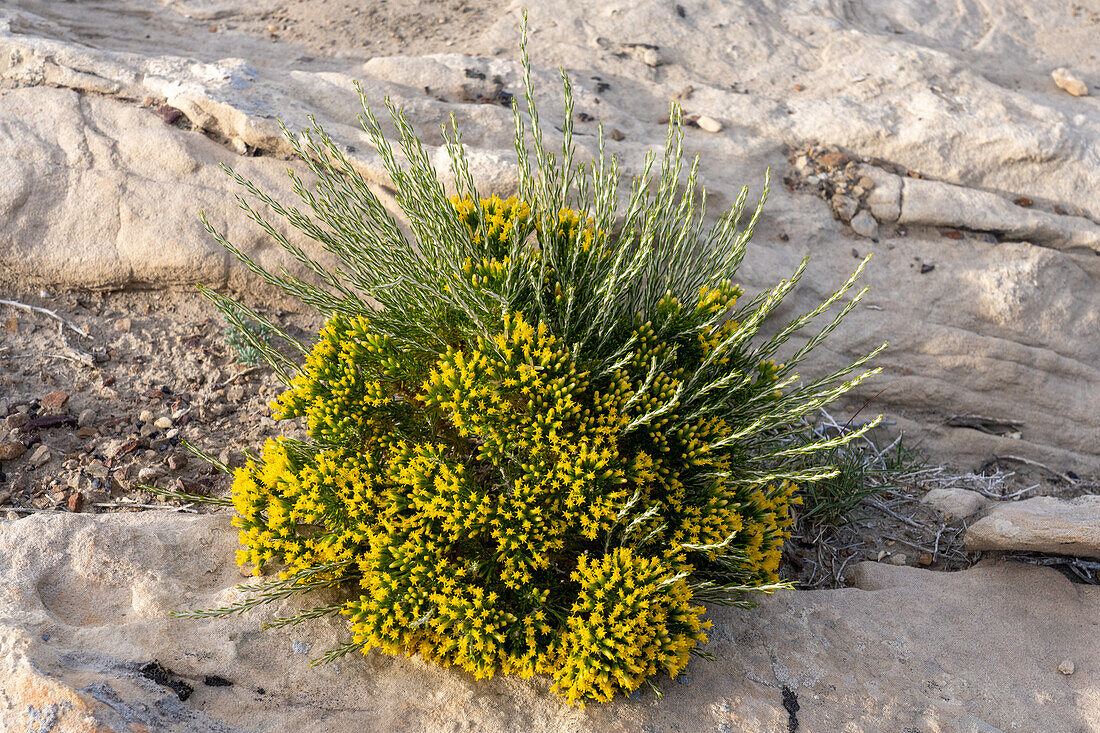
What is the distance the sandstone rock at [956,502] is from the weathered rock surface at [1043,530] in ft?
1.50

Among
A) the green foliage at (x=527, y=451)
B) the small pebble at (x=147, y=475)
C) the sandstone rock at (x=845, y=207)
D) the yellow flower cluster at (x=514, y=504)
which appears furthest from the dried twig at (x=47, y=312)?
the sandstone rock at (x=845, y=207)

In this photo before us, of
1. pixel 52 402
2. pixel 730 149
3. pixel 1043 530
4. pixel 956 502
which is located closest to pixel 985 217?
pixel 730 149

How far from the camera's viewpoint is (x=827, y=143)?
642cm

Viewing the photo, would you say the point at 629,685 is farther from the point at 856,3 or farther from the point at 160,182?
the point at 856,3

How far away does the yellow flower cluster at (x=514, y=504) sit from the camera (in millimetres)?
2721

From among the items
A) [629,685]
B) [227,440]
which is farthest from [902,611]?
[227,440]

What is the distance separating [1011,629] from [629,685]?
223 centimetres

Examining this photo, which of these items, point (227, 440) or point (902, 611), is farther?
point (227, 440)

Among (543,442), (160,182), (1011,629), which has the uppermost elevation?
(160,182)

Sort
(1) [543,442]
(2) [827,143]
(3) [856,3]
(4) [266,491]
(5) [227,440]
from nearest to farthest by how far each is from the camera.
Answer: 1. (1) [543,442]
2. (4) [266,491]
3. (5) [227,440]
4. (2) [827,143]
5. (3) [856,3]

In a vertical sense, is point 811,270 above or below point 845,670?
above

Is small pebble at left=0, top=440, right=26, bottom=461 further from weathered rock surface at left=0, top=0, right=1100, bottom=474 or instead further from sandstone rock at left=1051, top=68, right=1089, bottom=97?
sandstone rock at left=1051, top=68, right=1089, bottom=97

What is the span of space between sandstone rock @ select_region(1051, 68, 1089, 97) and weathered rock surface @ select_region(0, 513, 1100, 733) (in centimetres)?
655

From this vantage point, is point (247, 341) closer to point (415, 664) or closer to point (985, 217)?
point (415, 664)
